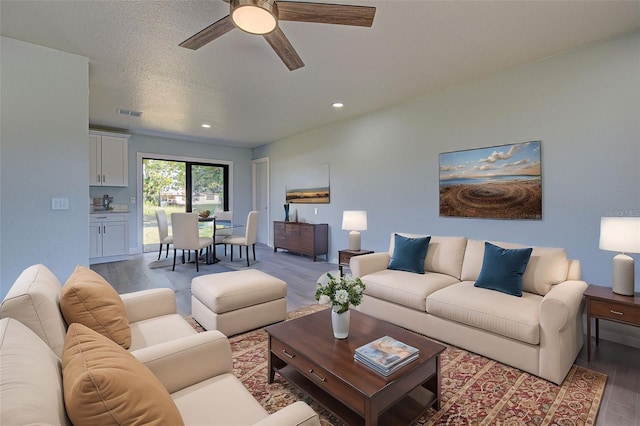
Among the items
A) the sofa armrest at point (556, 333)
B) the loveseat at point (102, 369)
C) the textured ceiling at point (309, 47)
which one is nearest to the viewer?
the loveseat at point (102, 369)

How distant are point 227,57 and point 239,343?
2.84m

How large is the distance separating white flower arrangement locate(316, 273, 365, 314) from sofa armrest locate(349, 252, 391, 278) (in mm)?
1357

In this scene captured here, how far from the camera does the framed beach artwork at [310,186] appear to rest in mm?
6035

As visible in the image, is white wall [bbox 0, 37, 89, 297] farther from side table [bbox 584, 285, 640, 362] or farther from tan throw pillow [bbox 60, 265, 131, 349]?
side table [bbox 584, 285, 640, 362]

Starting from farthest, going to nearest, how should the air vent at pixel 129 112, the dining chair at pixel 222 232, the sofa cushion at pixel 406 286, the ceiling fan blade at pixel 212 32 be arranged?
the dining chair at pixel 222 232, the air vent at pixel 129 112, the sofa cushion at pixel 406 286, the ceiling fan blade at pixel 212 32

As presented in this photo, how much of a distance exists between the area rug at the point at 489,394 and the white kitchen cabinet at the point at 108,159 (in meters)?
5.38

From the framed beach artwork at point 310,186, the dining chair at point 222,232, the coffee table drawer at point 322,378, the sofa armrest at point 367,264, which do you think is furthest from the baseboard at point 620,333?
the dining chair at point 222,232

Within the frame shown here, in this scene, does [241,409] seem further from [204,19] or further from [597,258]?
[597,258]

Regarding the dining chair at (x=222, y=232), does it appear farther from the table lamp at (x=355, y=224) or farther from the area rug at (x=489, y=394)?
the area rug at (x=489, y=394)

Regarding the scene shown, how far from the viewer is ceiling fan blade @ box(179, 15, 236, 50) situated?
2.04 m

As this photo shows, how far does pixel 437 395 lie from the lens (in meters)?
1.76

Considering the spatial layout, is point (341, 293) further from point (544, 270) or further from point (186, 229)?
point (186, 229)

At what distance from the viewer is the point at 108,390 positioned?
0.74m

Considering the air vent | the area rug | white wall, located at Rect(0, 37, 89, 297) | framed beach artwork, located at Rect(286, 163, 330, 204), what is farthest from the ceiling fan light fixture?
the air vent
